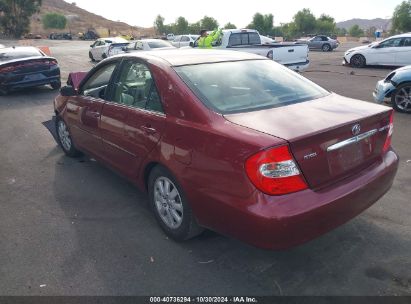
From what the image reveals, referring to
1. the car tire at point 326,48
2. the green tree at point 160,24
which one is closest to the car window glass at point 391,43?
the car tire at point 326,48

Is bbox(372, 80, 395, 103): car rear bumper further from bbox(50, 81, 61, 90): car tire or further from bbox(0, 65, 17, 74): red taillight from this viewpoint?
bbox(0, 65, 17, 74): red taillight

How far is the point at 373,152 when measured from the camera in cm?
308

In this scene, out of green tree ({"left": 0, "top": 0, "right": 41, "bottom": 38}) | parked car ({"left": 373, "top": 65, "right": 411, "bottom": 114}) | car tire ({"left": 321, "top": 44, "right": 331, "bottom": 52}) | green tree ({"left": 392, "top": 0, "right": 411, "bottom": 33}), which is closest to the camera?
parked car ({"left": 373, "top": 65, "right": 411, "bottom": 114})

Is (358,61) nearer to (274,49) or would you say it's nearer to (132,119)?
(274,49)

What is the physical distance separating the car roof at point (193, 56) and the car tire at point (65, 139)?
2.10m

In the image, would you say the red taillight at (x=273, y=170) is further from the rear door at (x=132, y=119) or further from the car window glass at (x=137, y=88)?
the car window glass at (x=137, y=88)

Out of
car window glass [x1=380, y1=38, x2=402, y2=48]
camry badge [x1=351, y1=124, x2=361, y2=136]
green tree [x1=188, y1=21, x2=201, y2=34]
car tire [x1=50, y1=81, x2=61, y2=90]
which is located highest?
green tree [x1=188, y1=21, x2=201, y2=34]

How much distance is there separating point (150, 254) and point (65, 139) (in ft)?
10.3

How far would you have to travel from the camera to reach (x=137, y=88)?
12.2 ft

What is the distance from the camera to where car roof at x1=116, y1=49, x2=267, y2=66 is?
3.56m

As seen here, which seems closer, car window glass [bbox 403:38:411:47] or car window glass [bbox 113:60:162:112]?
car window glass [bbox 113:60:162:112]

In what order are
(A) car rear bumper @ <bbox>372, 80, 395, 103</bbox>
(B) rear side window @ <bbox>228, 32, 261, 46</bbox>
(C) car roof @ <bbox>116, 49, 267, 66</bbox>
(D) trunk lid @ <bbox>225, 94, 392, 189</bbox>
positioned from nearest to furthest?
(D) trunk lid @ <bbox>225, 94, 392, 189</bbox>, (C) car roof @ <bbox>116, 49, 267, 66</bbox>, (A) car rear bumper @ <bbox>372, 80, 395, 103</bbox>, (B) rear side window @ <bbox>228, 32, 261, 46</bbox>

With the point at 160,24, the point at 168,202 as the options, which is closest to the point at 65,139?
the point at 168,202

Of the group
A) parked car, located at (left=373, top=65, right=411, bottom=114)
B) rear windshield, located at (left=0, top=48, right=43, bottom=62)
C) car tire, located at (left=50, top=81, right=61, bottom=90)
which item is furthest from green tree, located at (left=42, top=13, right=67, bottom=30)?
parked car, located at (left=373, top=65, right=411, bottom=114)
